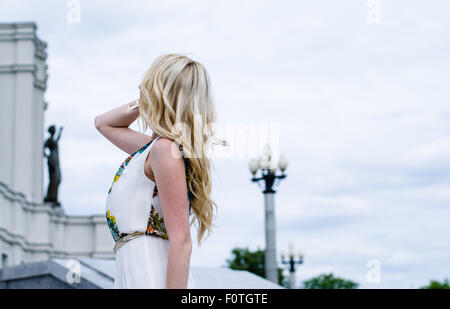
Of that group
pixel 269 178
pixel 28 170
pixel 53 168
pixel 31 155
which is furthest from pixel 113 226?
pixel 31 155

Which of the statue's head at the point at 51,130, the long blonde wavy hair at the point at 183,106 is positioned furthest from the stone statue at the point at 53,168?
the long blonde wavy hair at the point at 183,106

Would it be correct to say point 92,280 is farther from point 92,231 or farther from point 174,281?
point 92,231

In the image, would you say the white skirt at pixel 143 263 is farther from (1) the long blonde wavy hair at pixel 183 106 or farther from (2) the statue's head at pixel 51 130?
(2) the statue's head at pixel 51 130

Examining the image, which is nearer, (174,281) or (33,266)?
(174,281)

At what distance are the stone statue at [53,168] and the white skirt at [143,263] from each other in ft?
95.0

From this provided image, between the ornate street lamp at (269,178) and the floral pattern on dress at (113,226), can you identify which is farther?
the ornate street lamp at (269,178)

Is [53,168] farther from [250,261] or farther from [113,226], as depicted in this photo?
[250,261]

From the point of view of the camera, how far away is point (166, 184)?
2.34 metres

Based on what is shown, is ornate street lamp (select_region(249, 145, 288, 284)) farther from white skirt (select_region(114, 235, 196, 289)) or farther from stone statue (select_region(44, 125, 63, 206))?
white skirt (select_region(114, 235, 196, 289))

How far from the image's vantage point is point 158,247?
2471mm

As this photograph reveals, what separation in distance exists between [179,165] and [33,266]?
5.16 metres

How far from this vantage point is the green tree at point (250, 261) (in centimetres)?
Answer: 6169

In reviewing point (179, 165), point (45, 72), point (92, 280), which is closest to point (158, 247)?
point (179, 165)

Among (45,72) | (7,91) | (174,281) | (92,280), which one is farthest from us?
(45,72)
